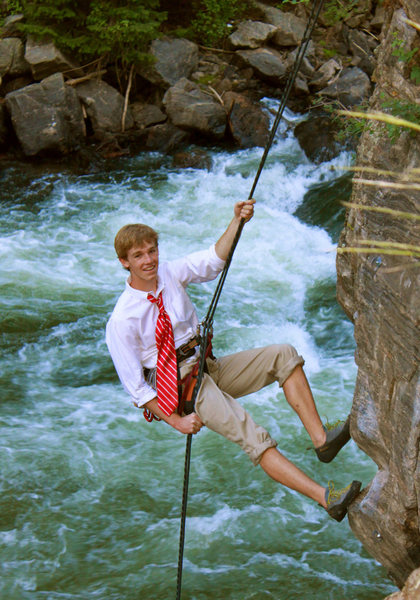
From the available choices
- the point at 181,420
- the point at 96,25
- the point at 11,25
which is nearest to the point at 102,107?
the point at 96,25

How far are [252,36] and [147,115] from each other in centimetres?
259

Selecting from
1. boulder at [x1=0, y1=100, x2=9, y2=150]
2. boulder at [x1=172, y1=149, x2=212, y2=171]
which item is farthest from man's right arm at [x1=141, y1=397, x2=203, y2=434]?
boulder at [x1=0, y1=100, x2=9, y2=150]

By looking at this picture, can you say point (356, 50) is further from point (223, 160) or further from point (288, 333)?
point (288, 333)

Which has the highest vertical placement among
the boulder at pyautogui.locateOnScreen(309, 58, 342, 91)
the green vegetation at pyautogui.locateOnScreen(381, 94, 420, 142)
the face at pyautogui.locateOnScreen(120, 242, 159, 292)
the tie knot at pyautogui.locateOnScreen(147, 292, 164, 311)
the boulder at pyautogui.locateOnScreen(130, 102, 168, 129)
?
the green vegetation at pyautogui.locateOnScreen(381, 94, 420, 142)

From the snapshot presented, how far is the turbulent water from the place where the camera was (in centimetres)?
471

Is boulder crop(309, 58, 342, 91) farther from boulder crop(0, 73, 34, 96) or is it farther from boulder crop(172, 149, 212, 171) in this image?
boulder crop(0, 73, 34, 96)

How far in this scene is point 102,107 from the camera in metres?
12.1

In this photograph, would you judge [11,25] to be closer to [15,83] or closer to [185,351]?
[15,83]

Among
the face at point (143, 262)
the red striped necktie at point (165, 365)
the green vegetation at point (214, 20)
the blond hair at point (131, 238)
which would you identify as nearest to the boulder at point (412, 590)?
the red striped necktie at point (165, 365)

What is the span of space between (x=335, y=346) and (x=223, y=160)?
491 cm

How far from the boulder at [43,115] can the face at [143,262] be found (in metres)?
8.34

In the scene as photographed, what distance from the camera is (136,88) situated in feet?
42.2

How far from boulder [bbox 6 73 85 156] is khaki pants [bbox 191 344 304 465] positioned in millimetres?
8384

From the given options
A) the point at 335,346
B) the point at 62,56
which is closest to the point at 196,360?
the point at 335,346
